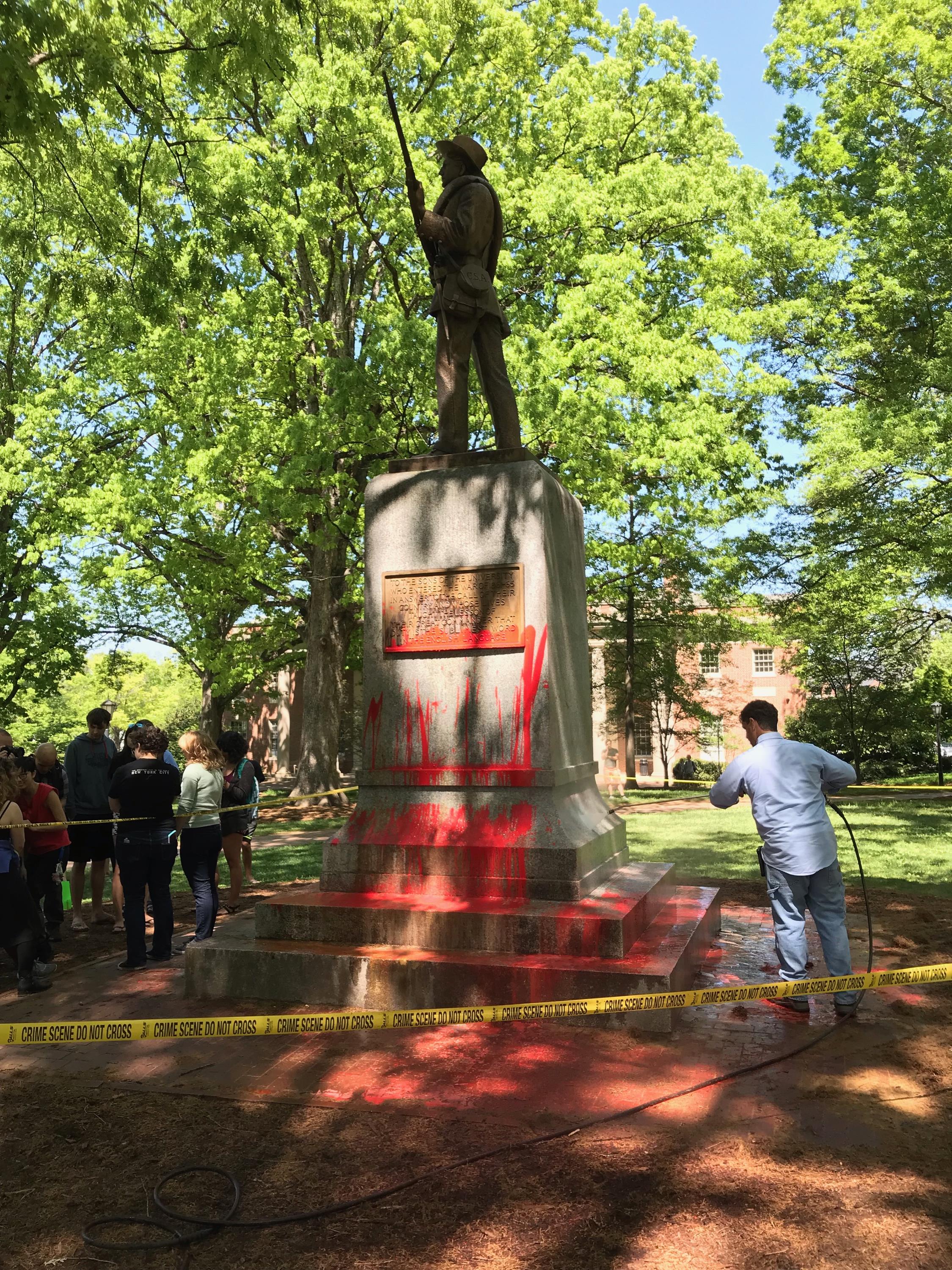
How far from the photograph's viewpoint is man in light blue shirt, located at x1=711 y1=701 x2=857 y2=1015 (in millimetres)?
5109

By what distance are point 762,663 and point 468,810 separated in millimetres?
45360

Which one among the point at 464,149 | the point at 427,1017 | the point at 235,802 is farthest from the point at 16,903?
the point at 464,149

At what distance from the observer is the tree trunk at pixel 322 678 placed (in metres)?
19.7

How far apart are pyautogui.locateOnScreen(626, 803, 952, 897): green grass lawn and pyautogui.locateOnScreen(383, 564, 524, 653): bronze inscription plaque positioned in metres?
5.12

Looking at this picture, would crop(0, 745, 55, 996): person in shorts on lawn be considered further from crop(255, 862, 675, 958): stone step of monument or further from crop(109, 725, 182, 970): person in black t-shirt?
Answer: crop(255, 862, 675, 958): stone step of monument

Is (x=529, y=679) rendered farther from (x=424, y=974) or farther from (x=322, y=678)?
(x=322, y=678)

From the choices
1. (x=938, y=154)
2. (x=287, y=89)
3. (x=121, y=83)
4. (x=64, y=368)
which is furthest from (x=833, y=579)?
(x=64, y=368)

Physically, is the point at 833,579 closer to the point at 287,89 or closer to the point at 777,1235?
the point at 287,89

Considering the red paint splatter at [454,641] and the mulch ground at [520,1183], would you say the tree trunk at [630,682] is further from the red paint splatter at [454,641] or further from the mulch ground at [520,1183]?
the mulch ground at [520,1183]

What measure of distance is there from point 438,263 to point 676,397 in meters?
11.1

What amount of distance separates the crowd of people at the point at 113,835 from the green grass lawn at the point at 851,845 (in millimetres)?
5492

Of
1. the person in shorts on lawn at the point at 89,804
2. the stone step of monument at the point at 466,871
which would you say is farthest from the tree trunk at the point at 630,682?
the stone step of monument at the point at 466,871

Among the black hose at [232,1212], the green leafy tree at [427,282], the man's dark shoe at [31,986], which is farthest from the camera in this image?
the green leafy tree at [427,282]

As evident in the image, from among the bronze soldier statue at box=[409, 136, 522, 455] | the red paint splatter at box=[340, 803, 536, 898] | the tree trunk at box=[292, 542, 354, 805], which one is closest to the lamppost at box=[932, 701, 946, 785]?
the tree trunk at box=[292, 542, 354, 805]
